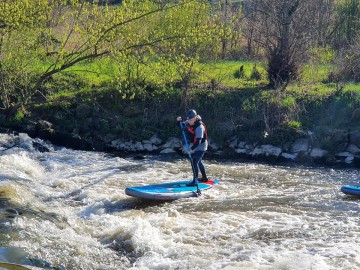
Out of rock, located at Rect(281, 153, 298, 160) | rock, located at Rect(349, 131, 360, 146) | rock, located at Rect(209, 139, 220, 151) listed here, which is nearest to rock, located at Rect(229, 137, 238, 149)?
rock, located at Rect(209, 139, 220, 151)

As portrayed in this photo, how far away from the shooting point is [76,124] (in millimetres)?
16500

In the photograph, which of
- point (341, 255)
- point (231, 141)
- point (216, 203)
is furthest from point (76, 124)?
point (341, 255)

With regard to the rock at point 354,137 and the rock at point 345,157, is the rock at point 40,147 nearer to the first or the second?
the rock at point 345,157

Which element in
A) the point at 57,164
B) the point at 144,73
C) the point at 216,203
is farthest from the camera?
the point at 144,73

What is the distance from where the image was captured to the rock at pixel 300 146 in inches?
588

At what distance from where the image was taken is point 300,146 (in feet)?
49.3

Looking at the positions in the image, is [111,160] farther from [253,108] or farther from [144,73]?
[253,108]

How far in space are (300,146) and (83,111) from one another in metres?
6.58

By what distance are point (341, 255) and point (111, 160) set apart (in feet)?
25.6

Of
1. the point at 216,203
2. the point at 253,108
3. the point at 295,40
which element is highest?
the point at 295,40

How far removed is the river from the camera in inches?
317

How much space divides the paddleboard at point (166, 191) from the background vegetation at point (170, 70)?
350cm

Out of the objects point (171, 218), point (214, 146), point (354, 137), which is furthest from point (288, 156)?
point (171, 218)

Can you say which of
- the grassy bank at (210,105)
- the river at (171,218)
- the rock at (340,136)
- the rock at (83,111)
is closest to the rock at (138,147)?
the grassy bank at (210,105)
